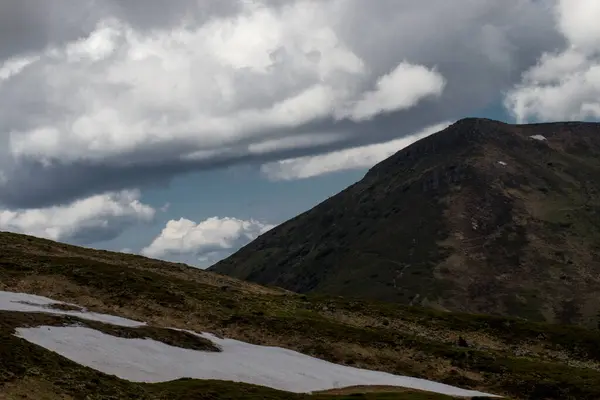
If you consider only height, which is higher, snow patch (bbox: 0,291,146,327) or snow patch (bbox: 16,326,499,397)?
snow patch (bbox: 0,291,146,327)

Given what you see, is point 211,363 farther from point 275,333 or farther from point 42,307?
point 275,333

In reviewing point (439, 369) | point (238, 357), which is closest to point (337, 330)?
point (439, 369)

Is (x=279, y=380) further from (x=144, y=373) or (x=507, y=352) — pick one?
(x=507, y=352)

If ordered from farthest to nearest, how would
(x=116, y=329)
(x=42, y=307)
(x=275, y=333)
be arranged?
1. (x=275, y=333)
2. (x=42, y=307)
3. (x=116, y=329)

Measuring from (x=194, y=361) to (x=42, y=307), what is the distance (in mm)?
18961

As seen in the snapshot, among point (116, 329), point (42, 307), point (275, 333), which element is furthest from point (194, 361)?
point (275, 333)

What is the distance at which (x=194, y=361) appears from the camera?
63812 millimetres

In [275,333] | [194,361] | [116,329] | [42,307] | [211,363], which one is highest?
[42,307]

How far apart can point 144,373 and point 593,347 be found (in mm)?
80345

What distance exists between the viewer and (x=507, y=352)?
96375mm

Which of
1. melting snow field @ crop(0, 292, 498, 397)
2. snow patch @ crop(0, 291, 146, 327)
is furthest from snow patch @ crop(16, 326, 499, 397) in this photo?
snow patch @ crop(0, 291, 146, 327)

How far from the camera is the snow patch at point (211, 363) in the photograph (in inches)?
2180

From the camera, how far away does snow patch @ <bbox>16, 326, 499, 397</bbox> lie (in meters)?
55.4

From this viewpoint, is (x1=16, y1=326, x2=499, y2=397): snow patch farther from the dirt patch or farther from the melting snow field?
the dirt patch
